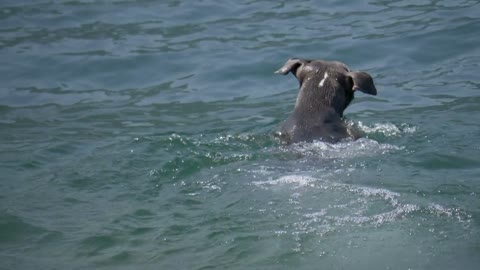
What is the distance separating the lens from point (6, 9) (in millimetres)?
15273

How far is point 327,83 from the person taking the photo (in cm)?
873

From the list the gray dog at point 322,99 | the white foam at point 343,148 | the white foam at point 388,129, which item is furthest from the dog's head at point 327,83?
the white foam at point 343,148

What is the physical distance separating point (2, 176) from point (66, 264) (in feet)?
7.41

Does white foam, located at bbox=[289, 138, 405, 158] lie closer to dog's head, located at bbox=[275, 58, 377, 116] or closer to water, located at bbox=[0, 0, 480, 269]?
water, located at bbox=[0, 0, 480, 269]

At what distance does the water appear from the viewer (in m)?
6.15

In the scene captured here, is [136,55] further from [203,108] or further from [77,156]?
[77,156]

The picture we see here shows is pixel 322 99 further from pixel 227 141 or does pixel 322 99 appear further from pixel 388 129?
pixel 227 141

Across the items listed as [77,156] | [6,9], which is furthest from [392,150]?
[6,9]

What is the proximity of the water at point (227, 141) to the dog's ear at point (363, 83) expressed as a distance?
444mm

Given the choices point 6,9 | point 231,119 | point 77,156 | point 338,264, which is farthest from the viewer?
point 6,9

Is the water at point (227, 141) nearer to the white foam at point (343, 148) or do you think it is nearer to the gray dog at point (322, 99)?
the white foam at point (343, 148)

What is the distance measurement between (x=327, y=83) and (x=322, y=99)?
0.18 meters

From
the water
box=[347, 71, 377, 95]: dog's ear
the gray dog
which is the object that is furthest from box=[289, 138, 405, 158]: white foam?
box=[347, 71, 377, 95]: dog's ear

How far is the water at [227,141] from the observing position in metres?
6.15
